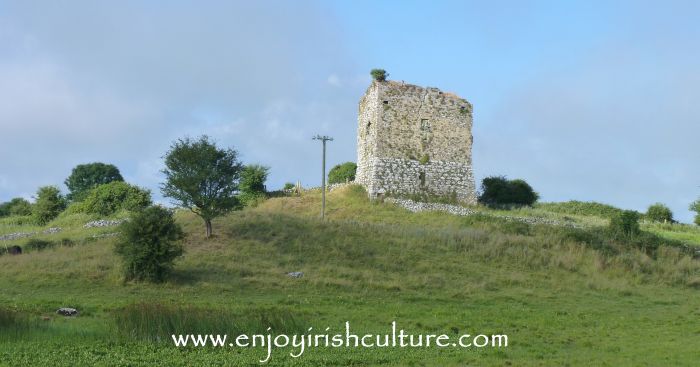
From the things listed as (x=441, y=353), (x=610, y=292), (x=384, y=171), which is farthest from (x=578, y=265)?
(x=441, y=353)

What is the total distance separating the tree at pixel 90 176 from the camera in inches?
3497

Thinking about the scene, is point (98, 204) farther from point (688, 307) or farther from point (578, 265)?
point (688, 307)

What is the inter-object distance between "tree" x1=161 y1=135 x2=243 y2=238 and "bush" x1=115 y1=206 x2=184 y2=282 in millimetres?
5115

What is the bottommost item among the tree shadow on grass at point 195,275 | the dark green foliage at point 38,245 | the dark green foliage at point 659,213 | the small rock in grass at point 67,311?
the small rock in grass at point 67,311

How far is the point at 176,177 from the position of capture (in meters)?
31.3

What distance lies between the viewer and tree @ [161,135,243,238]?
31.1 m

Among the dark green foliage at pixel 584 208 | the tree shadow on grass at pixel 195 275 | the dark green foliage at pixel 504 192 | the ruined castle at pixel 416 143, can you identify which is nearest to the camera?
the tree shadow on grass at pixel 195 275

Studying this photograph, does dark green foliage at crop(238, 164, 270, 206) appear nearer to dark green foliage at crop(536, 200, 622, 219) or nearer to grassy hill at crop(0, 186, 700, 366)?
grassy hill at crop(0, 186, 700, 366)

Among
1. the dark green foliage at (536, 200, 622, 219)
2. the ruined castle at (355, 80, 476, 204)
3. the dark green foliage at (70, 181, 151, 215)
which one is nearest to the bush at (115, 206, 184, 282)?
the ruined castle at (355, 80, 476, 204)

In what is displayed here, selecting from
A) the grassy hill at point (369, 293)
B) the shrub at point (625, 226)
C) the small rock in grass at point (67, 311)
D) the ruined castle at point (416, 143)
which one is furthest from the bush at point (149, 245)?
the shrub at point (625, 226)

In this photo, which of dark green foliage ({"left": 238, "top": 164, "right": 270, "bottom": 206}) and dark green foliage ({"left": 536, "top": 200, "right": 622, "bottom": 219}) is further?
Result: dark green foliage ({"left": 536, "top": 200, "right": 622, "bottom": 219})

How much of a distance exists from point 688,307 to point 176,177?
2179cm

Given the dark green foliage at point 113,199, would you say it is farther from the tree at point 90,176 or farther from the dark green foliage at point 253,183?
the tree at point 90,176

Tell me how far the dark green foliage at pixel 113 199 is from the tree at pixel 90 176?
115ft
